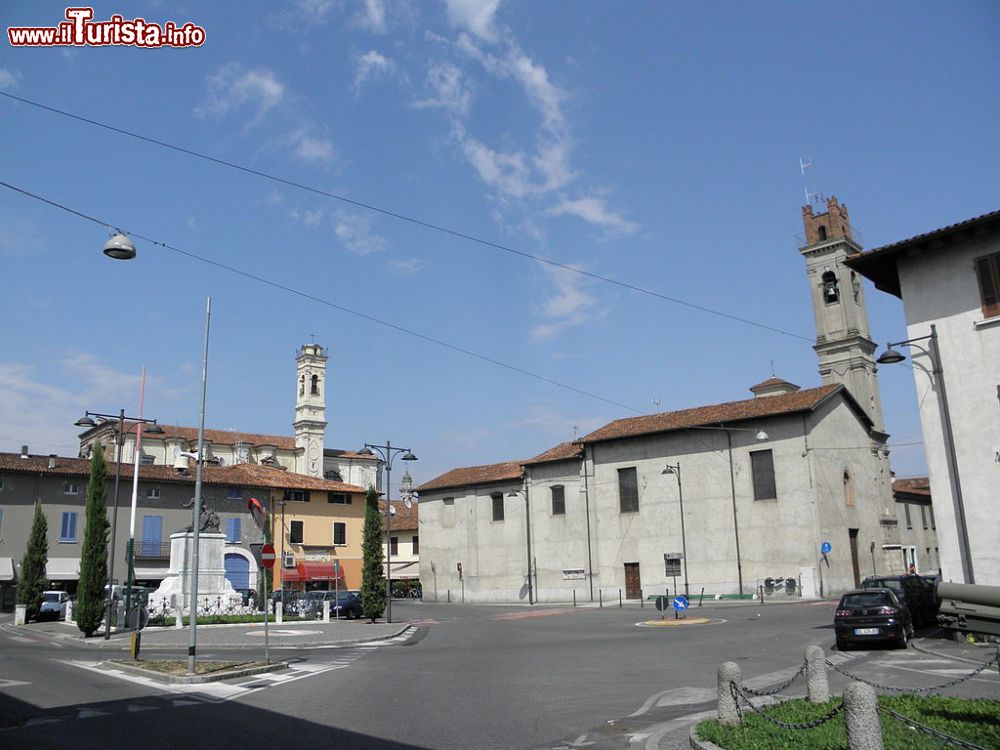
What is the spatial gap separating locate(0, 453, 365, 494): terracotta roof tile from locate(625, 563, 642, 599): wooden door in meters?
23.6

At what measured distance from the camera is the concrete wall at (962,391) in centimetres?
1859

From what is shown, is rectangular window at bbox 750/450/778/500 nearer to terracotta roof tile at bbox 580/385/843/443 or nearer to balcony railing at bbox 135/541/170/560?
terracotta roof tile at bbox 580/385/843/443

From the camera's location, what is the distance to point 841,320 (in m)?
65.1

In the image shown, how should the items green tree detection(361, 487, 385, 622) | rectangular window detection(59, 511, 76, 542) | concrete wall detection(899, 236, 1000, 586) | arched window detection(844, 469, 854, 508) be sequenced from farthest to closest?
rectangular window detection(59, 511, 76, 542) → arched window detection(844, 469, 854, 508) → green tree detection(361, 487, 385, 622) → concrete wall detection(899, 236, 1000, 586)

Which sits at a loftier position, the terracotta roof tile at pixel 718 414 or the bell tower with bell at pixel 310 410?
the bell tower with bell at pixel 310 410

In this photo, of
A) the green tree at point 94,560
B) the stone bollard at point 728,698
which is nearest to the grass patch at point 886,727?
the stone bollard at point 728,698

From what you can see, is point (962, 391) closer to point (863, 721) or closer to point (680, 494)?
point (863, 721)

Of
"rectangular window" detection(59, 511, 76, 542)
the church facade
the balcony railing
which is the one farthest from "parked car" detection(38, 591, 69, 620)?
the church facade

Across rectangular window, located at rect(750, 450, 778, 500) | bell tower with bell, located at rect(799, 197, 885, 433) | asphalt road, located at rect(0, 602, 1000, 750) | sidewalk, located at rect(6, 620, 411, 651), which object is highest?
Answer: bell tower with bell, located at rect(799, 197, 885, 433)

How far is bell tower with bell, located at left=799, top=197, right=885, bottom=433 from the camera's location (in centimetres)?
6391

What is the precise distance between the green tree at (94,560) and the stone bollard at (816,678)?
26.0 meters

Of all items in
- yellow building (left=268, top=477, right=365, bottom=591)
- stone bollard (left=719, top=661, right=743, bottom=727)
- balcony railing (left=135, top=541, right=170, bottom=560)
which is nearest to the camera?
stone bollard (left=719, top=661, right=743, bottom=727)

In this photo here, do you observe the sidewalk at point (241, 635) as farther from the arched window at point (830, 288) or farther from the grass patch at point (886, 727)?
the arched window at point (830, 288)

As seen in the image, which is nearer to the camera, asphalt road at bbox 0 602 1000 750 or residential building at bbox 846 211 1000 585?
asphalt road at bbox 0 602 1000 750
